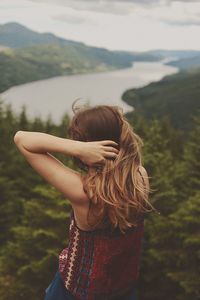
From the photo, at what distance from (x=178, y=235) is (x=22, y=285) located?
232 inches

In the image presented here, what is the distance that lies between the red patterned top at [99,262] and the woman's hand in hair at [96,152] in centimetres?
31

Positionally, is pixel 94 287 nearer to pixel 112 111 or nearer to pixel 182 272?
pixel 112 111

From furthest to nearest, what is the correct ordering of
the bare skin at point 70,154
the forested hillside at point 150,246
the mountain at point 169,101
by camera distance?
1. the mountain at point 169,101
2. the forested hillside at point 150,246
3. the bare skin at point 70,154

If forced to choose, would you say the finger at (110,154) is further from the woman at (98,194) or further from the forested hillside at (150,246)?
the forested hillside at (150,246)

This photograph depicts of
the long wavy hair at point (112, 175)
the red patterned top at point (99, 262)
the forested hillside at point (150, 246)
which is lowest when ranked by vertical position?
the forested hillside at point (150, 246)

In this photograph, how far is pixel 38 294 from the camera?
50.2ft

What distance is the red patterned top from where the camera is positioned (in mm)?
2225

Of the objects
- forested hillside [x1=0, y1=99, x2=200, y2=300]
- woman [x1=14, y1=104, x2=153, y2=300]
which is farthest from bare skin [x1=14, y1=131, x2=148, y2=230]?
forested hillside [x1=0, y1=99, x2=200, y2=300]

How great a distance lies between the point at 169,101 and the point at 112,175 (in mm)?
A: 166666

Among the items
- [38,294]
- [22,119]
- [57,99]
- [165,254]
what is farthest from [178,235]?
[57,99]

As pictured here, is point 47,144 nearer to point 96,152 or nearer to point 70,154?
point 70,154

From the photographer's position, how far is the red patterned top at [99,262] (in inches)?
87.6

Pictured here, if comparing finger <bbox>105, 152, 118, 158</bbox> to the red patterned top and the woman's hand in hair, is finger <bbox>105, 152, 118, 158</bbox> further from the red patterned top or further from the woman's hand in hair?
the red patterned top

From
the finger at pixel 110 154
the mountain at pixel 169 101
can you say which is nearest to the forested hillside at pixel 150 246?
the finger at pixel 110 154
